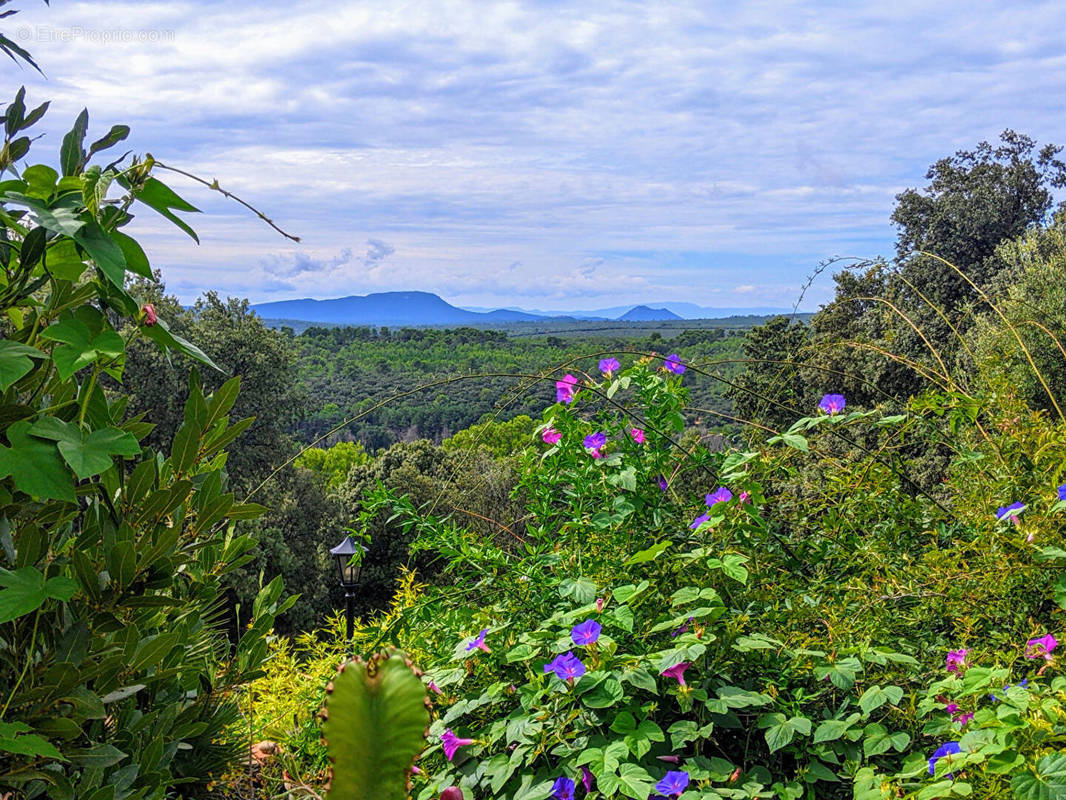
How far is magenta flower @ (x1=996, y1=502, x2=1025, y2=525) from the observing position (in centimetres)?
140

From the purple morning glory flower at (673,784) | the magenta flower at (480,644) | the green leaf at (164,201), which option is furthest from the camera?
the magenta flower at (480,644)

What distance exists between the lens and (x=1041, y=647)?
1329 mm

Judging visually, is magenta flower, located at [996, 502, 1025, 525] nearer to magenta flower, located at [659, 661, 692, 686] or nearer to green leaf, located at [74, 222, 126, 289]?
magenta flower, located at [659, 661, 692, 686]

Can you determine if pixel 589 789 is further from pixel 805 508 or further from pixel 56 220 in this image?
pixel 56 220

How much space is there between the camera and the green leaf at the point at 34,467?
644 mm

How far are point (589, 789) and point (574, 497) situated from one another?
55cm

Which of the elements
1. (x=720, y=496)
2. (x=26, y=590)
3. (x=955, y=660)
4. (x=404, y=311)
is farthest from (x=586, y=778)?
(x=404, y=311)

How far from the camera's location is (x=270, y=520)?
15664 millimetres

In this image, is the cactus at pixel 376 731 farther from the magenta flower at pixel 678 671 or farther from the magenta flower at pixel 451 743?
the magenta flower at pixel 451 743

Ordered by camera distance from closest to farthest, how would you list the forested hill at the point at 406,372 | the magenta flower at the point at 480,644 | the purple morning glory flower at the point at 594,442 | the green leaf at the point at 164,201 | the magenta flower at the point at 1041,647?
the green leaf at the point at 164,201 → the magenta flower at the point at 1041,647 → the magenta flower at the point at 480,644 → the purple morning glory flower at the point at 594,442 → the forested hill at the point at 406,372

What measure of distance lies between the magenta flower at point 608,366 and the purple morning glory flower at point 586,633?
66 cm

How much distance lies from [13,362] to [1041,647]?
1.52 metres

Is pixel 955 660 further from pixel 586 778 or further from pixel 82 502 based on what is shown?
pixel 82 502

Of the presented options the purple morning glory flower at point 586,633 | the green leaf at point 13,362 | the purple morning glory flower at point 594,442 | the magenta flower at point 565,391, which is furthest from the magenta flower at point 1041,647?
the green leaf at point 13,362
